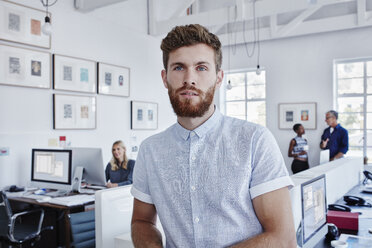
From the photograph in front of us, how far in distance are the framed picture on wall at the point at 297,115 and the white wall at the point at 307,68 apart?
10cm

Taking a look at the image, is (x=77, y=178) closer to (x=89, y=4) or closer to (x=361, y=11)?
(x=89, y=4)

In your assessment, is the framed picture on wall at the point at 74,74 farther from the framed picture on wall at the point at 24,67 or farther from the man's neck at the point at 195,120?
the man's neck at the point at 195,120

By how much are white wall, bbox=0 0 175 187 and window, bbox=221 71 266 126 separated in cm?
190

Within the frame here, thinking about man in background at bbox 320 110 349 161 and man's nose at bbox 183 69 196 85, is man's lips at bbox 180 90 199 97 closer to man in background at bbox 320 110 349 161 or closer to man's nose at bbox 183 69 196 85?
man's nose at bbox 183 69 196 85

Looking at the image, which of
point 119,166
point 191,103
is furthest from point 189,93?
point 119,166

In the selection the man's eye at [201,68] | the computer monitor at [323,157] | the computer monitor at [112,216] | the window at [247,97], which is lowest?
the computer monitor at [112,216]

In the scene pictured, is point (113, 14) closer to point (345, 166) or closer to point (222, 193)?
point (345, 166)

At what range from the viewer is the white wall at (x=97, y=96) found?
4.16 meters

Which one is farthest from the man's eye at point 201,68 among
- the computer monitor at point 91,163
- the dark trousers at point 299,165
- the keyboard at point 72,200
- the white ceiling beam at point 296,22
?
the white ceiling beam at point 296,22

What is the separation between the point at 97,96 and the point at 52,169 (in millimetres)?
1908

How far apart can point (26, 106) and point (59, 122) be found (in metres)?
0.51

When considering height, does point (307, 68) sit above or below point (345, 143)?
above

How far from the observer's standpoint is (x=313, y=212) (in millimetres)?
1742

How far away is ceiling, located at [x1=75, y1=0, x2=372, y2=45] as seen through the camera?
18.7 ft
